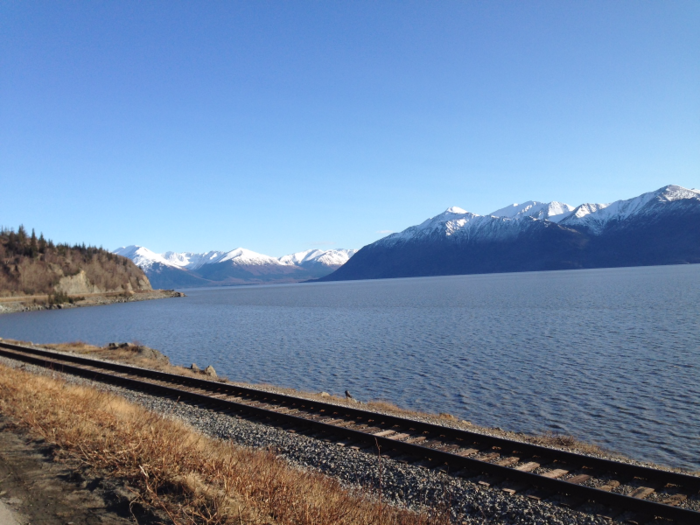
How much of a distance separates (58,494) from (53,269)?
174294mm

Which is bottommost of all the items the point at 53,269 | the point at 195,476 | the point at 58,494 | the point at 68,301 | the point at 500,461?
the point at 500,461

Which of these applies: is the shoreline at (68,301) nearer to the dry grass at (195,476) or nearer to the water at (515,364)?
the water at (515,364)

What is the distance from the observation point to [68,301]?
13938cm

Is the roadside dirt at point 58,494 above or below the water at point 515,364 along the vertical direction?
above

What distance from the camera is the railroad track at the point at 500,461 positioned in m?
7.72

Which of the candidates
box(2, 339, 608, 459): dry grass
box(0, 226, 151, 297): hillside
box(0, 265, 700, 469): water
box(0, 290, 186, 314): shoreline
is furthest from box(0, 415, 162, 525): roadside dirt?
box(0, 226, 151, 297): hillside

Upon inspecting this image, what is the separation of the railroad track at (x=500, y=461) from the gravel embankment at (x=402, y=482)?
40 cm

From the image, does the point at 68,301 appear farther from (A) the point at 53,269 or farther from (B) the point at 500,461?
(B) the point at 500,461

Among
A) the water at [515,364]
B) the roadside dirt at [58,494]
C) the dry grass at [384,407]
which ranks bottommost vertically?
the water at [515,364]

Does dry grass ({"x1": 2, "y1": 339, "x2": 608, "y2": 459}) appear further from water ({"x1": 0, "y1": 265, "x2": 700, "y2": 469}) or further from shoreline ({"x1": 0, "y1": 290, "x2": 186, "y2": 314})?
shoreline ({"x1": 0, "y1": 290, "x2": 186, "y2": 314})

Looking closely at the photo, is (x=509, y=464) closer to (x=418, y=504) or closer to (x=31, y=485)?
(x=418, y=504)

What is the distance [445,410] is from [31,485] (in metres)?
16.1

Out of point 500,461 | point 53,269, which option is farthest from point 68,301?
point 500,461

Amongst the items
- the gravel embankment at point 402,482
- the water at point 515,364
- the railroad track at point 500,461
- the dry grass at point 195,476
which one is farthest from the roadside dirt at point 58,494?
the water at point 515,364
